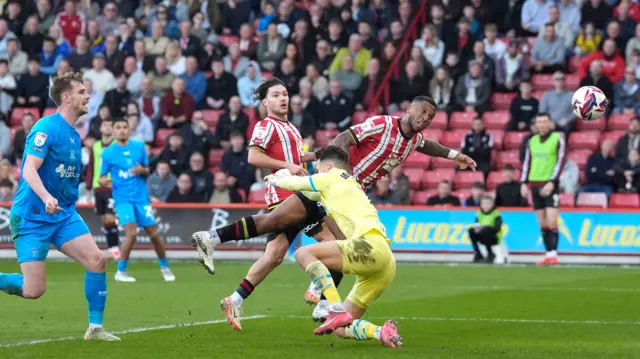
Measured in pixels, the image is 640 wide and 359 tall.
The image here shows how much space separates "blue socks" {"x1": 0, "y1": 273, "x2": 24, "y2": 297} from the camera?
969 centimetres

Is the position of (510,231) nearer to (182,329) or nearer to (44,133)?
(182,329)

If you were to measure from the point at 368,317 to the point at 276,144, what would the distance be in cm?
215

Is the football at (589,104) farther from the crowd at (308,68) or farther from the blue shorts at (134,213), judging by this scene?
the crowd at (308,68)

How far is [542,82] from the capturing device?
2644 centimetres

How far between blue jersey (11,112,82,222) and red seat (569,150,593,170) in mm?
16309

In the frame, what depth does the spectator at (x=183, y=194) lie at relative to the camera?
79.4 ft

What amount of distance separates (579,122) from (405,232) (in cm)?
528

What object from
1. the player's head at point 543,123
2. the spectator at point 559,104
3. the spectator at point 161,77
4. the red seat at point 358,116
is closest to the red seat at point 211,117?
the spectator at point 161,77

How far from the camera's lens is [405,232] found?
22.6 m

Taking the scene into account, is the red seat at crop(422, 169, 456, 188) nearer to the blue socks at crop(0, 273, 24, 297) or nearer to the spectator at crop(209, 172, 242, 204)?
the spectator at crop(209, 172, 242, 204)

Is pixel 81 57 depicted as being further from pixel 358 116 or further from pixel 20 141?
pixel 358 116

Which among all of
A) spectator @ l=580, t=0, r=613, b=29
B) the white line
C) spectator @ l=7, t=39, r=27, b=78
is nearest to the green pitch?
the white line

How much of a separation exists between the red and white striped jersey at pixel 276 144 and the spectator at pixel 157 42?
1764 centimetres

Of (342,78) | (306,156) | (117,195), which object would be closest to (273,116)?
(306,156)
